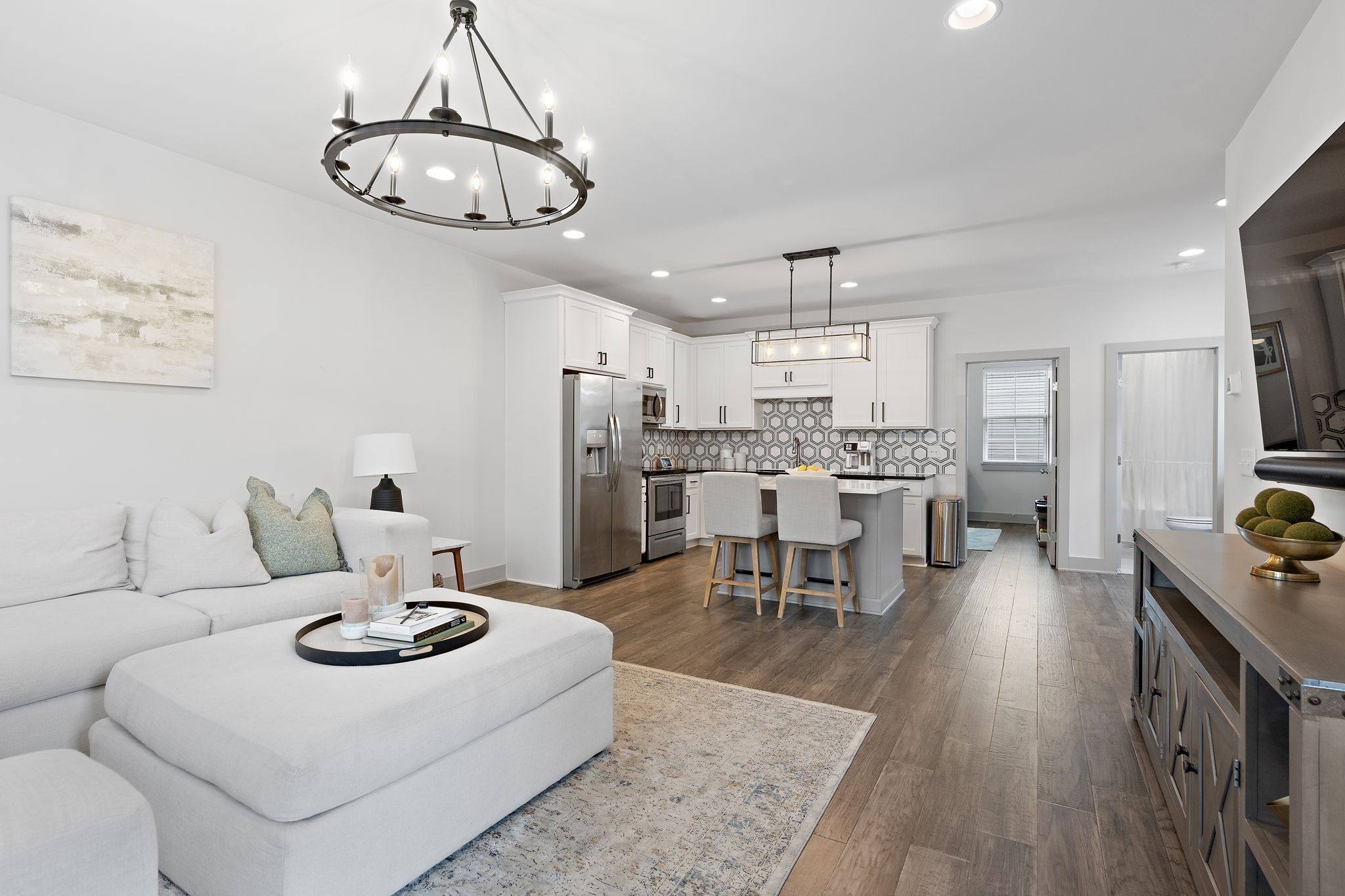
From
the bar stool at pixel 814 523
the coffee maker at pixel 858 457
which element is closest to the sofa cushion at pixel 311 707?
the bar stool at pixel 814 523

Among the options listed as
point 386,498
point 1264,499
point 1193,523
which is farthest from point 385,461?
point 1193,523

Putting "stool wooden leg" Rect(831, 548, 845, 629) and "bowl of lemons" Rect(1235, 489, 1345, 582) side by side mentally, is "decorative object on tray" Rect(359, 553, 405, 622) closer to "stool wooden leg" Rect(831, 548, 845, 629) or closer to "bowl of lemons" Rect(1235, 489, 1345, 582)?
"bowl of lemons" Rect(1235, 489, 1345, 582)

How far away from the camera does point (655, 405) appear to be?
6.98 m

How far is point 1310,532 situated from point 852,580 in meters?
2.85

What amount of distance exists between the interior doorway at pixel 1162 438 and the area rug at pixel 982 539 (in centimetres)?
136

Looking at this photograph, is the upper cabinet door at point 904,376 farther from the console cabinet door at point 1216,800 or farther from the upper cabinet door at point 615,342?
the console cabinet door at point 1216,800

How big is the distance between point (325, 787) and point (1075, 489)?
6.28 metres

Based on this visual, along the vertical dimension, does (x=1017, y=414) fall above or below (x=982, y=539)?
above

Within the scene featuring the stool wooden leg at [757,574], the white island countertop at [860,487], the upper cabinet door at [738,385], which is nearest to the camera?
the stool wooden leg at [757,574]

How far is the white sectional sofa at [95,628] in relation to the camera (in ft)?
6.83

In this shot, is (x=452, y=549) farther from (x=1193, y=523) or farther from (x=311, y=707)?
(x=1193, y=523)

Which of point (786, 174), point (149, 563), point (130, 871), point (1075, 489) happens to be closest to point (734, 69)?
point (786, 174)

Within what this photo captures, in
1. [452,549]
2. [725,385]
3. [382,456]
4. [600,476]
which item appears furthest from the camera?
[725,385]

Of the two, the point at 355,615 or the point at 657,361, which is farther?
the point at 657,361
